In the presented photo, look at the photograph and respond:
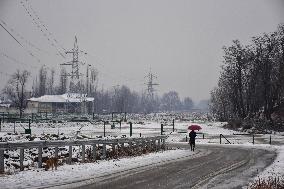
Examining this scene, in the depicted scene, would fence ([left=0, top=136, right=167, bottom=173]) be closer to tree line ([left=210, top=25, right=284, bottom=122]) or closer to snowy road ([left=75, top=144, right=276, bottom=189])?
snowy road ([left=75, top=144, right=276, bottom=189])

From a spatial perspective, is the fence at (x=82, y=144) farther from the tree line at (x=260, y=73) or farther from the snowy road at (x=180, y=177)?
the tree line at (x=260, y=73)

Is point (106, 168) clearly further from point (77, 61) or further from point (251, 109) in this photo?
point (251, 109)

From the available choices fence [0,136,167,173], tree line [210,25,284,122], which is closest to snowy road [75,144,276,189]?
fence [0,136,167,173]

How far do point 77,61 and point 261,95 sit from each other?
3429 centimetres

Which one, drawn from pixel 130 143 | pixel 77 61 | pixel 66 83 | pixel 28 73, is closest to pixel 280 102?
pixel 77 61

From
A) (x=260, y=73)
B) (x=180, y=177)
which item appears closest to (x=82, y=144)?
(x=180, y=177)

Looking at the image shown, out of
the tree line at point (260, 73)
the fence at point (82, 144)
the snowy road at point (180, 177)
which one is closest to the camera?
the snowy road at point (180, 177)

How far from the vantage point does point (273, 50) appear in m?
76.1

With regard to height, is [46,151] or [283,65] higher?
[283,65]

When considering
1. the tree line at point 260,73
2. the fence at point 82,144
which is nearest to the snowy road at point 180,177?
the fence at point 82,144

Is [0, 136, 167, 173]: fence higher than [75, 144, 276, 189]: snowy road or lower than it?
higher

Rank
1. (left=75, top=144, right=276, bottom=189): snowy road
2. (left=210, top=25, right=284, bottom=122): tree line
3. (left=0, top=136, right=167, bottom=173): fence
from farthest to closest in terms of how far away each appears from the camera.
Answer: (left=210, top=25, right=284, bottom=122): tree line → (left=0, top=136, right=167, bottom=173): fence → (left=75, top=144, right=276, bottom=189): snowy road

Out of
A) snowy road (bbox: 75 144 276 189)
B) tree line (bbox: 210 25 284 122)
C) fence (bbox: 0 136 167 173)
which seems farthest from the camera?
tree line (bbox: 210 25 284 122)

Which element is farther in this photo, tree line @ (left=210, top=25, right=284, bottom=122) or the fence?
tree line @ (left=210, top=25, right=284, bottom=122)
